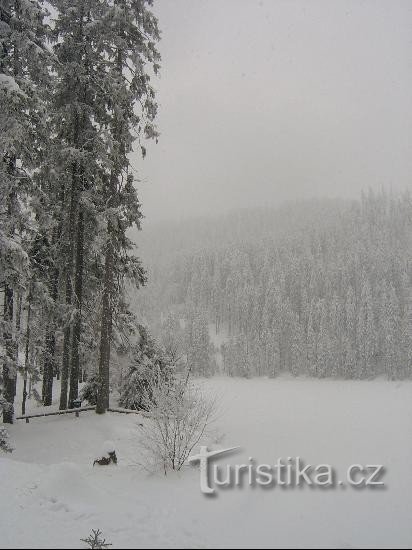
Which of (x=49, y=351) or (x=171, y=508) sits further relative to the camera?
(x=49, y=351)

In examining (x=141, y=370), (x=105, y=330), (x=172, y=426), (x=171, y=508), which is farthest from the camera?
(x=141, y=370)

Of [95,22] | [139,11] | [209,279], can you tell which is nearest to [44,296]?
[95,22]

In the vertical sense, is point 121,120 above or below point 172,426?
above

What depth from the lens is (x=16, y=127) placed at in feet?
36.3

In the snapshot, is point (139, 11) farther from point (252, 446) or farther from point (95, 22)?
point (252, 446)

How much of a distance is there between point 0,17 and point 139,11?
489 cm

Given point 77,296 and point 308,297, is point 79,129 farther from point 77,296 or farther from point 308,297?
point 308,297

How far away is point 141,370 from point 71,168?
8998 millimetres

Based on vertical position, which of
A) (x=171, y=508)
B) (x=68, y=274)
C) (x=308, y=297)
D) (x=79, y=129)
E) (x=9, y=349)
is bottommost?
(x=171, y=508)

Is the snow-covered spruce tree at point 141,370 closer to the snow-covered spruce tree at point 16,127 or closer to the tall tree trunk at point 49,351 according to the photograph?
the tall tree trunk at point 49,351

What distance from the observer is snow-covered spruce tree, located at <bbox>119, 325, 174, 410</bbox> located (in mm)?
17375

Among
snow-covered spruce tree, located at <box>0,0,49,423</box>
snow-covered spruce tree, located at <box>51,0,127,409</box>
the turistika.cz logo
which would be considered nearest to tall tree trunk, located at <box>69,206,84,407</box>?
snow-covered spruce tree, located at <box>51,0,127,409</box>

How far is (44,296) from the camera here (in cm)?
1400

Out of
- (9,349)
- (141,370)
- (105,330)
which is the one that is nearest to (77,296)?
(105,330)
